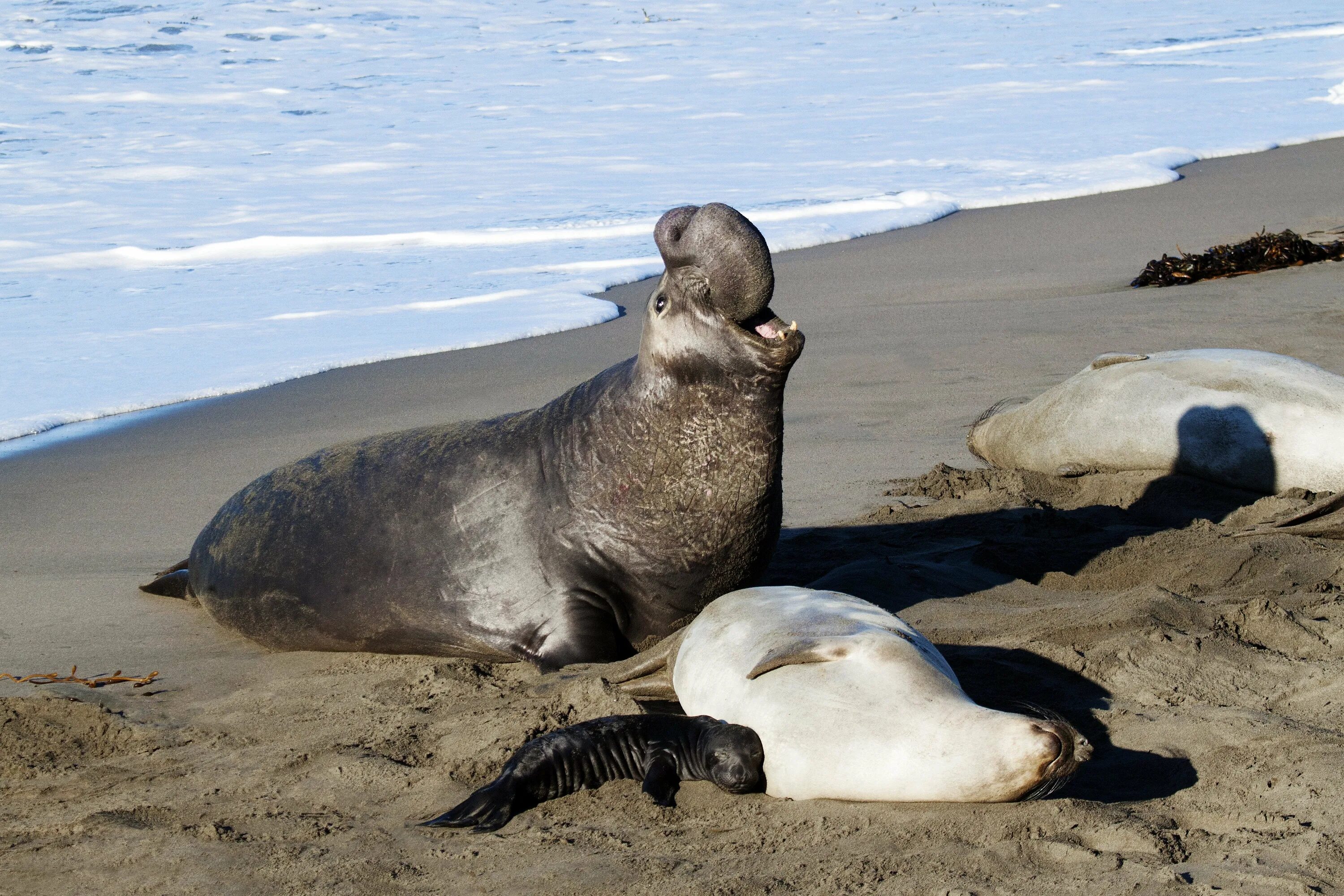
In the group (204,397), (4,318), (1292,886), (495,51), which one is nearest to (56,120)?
(495,51)

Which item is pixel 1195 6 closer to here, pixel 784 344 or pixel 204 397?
pixel 204 397

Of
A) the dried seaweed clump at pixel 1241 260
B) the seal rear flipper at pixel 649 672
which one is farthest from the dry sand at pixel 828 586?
the dried seaweed clump at pixel 1241 260

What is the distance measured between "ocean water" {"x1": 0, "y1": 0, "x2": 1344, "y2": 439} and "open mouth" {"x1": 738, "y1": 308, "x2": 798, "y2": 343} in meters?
5.11

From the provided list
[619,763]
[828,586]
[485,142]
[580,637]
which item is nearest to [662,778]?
[619,763]

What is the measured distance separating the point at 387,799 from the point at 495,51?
27.9 m

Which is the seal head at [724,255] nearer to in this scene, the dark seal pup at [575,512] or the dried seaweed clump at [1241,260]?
the dark seal pup at [575,512]

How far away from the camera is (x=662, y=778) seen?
124 inches

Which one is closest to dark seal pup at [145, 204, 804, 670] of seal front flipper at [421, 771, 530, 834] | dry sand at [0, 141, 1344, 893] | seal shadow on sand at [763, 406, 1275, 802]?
dry sand at [0, 141, 1344, 893]

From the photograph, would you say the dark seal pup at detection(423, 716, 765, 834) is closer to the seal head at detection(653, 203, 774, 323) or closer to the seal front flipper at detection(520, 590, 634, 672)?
the seal front flipper at detection(520, 590, 634, 672)

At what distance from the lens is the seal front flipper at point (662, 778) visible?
3.09m

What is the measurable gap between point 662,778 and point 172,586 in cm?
271

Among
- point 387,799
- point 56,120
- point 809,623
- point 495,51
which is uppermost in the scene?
point 495,51

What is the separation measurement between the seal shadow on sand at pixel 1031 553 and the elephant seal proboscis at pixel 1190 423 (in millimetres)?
13

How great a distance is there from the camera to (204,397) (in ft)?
26.9
